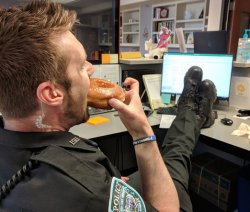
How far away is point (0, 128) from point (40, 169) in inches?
7.6

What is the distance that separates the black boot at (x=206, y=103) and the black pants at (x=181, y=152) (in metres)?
0.11

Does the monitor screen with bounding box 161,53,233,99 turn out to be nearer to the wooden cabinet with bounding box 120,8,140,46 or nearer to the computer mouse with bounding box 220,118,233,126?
the computer mouse with bounding box 220,118,233,126

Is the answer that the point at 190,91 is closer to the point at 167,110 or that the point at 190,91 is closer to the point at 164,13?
the point at 167,110

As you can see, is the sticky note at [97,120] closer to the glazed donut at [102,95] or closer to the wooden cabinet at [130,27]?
the glazed donut at [102,95]

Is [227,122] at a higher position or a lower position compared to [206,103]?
lower

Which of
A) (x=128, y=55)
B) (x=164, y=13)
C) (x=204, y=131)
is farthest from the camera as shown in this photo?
(x=164, y=13)

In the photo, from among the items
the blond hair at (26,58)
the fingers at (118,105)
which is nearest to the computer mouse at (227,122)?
the fingers at (118,105)

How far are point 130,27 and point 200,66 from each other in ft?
16.1

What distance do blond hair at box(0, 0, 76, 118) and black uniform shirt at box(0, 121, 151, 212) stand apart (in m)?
0.09

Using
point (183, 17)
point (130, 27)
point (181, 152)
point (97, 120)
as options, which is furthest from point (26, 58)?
point (130, 27)

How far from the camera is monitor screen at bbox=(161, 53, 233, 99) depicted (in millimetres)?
1875

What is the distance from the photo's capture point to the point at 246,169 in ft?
5.41

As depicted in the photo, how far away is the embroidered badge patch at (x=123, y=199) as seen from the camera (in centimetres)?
58

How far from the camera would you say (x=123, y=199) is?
0.60 metres
